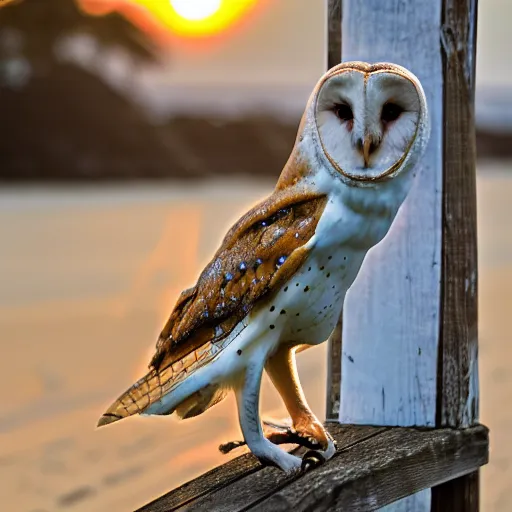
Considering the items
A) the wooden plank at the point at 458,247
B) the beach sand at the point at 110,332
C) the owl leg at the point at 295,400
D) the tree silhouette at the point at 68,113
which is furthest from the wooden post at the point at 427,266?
the tree silhouette at the point at 68,113

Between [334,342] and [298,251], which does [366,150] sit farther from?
[334,342]

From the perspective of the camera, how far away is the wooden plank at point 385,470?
106 cm

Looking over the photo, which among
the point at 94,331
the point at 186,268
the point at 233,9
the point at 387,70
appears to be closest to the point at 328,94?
the point at 387,70

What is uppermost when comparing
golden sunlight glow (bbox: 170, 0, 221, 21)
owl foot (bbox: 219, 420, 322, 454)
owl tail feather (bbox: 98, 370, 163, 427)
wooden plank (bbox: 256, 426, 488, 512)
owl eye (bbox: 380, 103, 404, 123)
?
golden sunlight glow (bbox: 170, 0, 221, 21)

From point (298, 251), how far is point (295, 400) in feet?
0.92

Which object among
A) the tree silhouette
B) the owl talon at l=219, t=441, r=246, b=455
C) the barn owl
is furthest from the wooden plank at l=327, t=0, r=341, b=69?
the tree silhouette

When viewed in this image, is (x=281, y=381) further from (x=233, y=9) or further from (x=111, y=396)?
(x=111, y=396)

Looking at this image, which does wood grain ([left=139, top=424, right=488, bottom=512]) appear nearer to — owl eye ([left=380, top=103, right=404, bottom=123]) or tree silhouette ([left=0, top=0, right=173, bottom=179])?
owl eye ([left=380, top=103, right=404, bottom=123])

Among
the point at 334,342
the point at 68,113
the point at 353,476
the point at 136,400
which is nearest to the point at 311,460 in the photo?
the point at 353,476

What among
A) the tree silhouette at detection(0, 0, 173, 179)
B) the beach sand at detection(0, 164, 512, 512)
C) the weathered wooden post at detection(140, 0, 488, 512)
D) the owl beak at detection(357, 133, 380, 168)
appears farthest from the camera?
the tree silhouette at detection(0, 0, 173, 179)

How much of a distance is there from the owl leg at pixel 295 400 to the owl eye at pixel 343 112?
32cm

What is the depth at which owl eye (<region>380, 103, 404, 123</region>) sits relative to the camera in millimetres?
1037

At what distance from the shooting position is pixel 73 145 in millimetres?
2941

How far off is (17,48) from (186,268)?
994mm
